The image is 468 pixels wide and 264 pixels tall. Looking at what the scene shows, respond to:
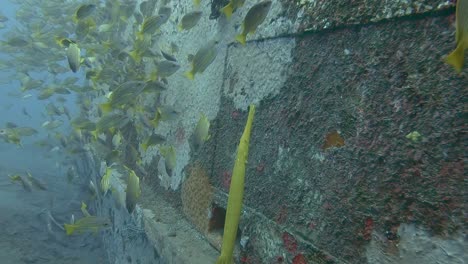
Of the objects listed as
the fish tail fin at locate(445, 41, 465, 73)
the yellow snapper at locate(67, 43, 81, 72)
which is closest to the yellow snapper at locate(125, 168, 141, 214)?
the yellow snapper at locate(67, 43, 81, 72)

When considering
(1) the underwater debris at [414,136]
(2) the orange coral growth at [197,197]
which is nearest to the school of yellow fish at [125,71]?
(2) the orange coral growth at [197,197]

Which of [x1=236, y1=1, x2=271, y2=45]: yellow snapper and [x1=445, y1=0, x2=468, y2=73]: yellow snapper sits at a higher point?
[x1=236, y1=1, x2=271, y2=45]: yellow snapper

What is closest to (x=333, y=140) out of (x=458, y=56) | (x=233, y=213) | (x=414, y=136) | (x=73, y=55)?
(x=414, y=136)

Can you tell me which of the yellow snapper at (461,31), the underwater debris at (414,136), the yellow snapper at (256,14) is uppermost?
the yellow snapper at (256,14)

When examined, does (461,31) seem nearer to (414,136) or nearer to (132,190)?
(414,136)

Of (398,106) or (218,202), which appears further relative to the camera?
(218,202)

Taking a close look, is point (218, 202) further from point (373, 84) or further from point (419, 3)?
point (419, 3)

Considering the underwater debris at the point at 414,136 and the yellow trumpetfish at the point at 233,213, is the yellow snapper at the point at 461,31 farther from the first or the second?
the yellow trumpetfish at the point at 233,213

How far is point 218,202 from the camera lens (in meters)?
3.28

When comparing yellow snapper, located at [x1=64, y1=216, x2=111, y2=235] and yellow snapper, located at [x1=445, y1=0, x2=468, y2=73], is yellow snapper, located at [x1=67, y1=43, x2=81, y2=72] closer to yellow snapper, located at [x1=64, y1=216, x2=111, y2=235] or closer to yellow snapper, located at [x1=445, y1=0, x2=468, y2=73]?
yellow snapper, located at [x1=64, y1=216, x2=111, y2=235]

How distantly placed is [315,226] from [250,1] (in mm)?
2106

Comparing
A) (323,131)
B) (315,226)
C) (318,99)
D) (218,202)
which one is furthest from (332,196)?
(218,202)

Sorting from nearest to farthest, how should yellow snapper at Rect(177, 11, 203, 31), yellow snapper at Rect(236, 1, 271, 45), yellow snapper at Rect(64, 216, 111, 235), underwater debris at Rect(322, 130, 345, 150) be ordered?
1. underwater debris at Rect(322, 130, 345, 150)
2. yellow snapper at Rect(236, 1, 271, 45)
3. yellow snapper at Rect(177, 11, 203, 31)
4. yellow snapper at Rect(64, 216, 111, 235)

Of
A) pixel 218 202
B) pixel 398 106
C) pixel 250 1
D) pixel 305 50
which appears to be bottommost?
pixel 218 202
